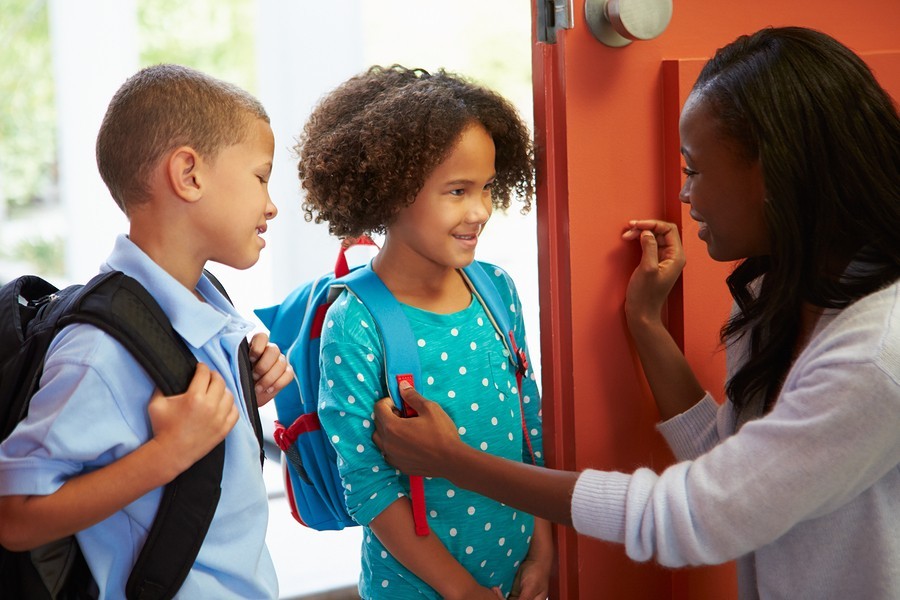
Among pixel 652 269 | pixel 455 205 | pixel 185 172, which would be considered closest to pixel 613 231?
pixel 652 269

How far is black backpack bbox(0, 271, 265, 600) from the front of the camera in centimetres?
99

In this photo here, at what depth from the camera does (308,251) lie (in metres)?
2.99

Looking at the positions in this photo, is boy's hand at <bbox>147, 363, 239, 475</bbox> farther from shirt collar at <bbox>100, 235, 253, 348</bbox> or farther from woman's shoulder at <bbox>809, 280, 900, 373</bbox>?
woman's shoulder at <bbox>809, 280, 900, 373</bbox>

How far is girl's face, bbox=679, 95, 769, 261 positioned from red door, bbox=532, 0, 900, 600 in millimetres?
170

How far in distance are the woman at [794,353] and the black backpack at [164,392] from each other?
400mm

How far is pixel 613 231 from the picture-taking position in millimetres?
1388

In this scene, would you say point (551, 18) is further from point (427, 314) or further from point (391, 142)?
point (427, 314)

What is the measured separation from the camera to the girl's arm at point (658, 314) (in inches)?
53.9

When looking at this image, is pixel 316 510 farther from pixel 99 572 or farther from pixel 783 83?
pixel 783 83

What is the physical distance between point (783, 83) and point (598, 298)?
435mm

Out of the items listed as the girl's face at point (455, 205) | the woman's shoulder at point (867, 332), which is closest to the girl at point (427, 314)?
the girl's face at point (455, 205)

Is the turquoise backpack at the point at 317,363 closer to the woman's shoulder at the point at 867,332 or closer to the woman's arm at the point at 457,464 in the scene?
the woman's arm at the point at 457,464

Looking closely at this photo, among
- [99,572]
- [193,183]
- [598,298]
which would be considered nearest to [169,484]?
[99,572]

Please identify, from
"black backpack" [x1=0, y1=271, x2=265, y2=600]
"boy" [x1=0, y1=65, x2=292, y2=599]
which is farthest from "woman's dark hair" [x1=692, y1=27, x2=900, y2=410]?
"black backpack" [x1=0, y1=271, x2=265, y2=600]
